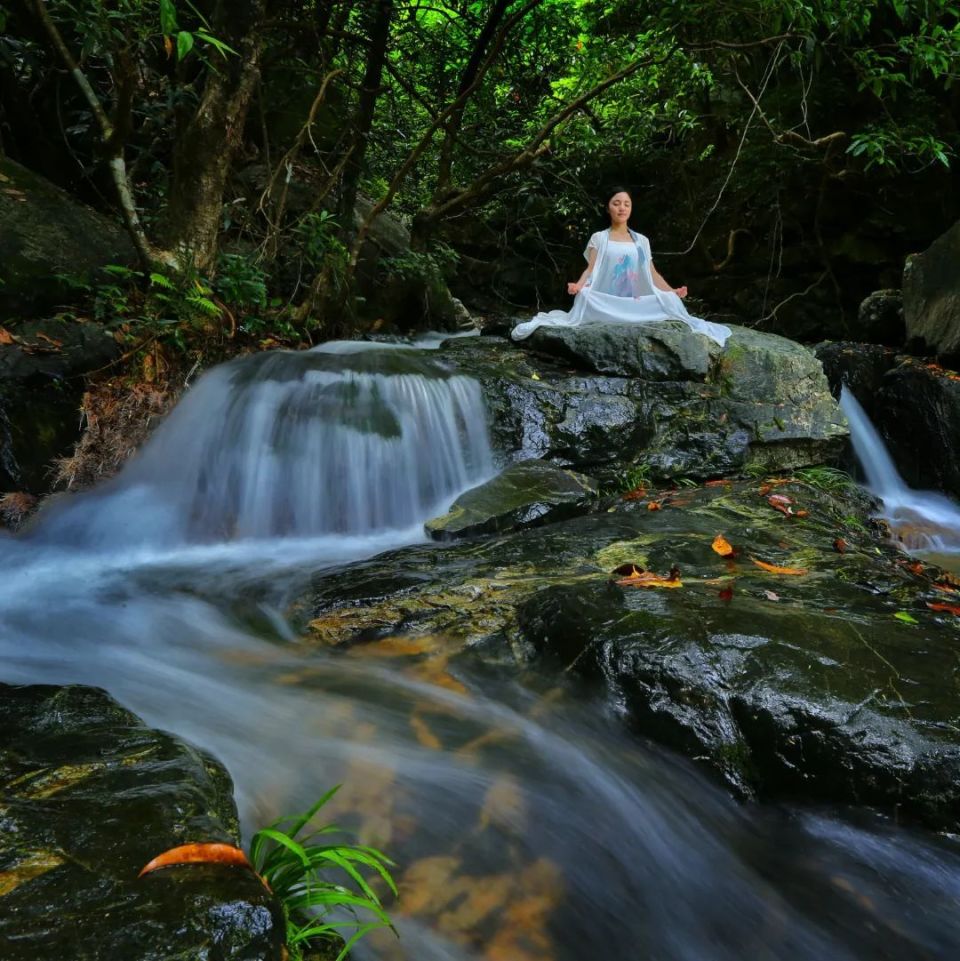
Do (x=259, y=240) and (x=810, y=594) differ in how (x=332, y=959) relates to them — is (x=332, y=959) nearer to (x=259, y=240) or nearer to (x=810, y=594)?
(x=810, y=594)

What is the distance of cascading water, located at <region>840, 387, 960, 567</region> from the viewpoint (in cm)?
599

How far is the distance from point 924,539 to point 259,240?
717cm

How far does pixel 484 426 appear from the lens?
5.84 m

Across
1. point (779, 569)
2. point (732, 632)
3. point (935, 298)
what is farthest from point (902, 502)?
point (732, 632)

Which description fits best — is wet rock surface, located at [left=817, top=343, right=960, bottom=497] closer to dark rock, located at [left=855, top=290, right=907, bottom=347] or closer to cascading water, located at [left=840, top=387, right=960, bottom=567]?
cascading water, located at [left=840, top=387, right=960, bottom=567]

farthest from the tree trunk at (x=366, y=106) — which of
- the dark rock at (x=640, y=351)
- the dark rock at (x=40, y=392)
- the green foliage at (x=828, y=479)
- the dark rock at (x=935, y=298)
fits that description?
the dark rock at (x=935, y=298)

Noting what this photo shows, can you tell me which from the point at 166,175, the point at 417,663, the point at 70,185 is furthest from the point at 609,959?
the point at 70,185

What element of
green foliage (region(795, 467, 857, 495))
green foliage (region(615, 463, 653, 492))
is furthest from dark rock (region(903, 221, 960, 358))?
green foliage (region(615, 463, 653, 492))

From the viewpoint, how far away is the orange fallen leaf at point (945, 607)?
3068mm

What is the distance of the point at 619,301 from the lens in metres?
7.32

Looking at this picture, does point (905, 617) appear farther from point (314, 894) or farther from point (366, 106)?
point (366, 106)

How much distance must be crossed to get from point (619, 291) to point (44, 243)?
18.1 ft

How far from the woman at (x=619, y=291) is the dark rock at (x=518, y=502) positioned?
2312mm

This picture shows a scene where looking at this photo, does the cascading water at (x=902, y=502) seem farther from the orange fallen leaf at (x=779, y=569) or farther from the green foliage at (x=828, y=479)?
the orange fallen leaf at (x=779, y=569)
